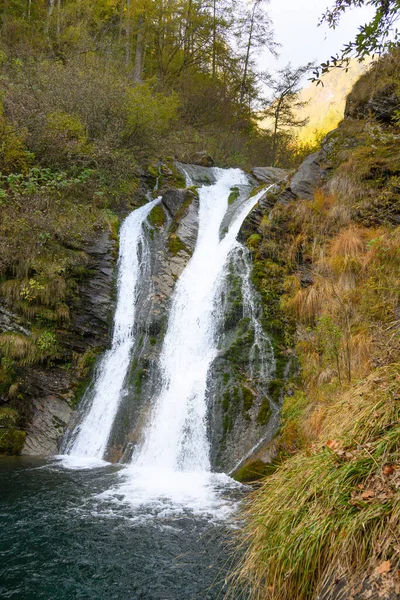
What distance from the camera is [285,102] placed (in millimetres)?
22234

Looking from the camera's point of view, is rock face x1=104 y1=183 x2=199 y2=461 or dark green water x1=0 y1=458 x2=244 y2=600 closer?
dark green water x1=0 y1=458 x2=244 y2=600

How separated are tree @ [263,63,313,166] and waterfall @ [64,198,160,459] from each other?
12992 mm

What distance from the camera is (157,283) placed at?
36.8 feet

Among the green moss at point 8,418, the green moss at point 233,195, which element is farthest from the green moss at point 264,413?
the green moss at point 233,195

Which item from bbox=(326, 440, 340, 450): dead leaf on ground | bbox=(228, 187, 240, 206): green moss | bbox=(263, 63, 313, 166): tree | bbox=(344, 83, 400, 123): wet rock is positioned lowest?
bbox=(326, 440, 340, 450): dead leaf on ground

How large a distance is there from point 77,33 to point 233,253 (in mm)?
12793

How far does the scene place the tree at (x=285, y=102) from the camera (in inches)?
850

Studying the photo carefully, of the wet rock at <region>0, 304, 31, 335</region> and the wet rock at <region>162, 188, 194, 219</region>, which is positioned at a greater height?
the wet rock at <region>162, 188, 194, 219</region>

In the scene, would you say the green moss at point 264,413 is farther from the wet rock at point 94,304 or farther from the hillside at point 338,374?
the wet rock at point 94,304

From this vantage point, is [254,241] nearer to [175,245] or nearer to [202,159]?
[175,245]

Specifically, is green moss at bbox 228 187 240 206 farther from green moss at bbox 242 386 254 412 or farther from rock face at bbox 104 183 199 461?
green moss at bbox 242 386 254 412

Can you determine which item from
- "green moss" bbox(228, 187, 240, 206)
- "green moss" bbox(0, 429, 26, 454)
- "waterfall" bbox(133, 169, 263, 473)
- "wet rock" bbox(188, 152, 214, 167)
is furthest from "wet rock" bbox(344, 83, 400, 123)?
"green moss" bbox(0, 429, 26, 454)

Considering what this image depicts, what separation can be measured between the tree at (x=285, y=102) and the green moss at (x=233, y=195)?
771cm

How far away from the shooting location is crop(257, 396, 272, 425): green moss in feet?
26.0
